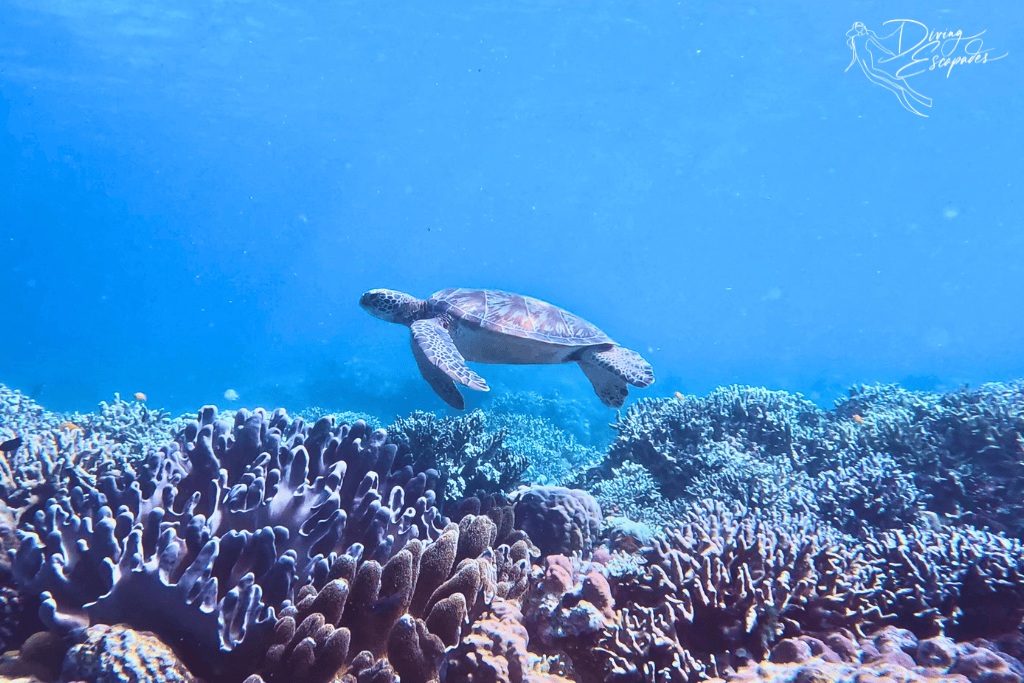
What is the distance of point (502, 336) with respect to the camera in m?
7.44

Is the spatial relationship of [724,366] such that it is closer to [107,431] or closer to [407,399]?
[407,399]

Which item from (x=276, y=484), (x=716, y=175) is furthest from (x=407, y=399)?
(x=716, y=175)

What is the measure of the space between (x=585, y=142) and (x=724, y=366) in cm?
4574

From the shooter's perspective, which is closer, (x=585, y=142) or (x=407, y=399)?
(x=407, y=399)

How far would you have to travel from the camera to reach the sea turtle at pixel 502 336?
7.21 m

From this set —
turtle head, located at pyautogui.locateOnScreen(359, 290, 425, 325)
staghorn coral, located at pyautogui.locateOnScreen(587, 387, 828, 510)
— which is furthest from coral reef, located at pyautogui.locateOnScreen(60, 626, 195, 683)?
turtle head, located at pyautogui.locateOnScreen(359, 290, 425, 325)

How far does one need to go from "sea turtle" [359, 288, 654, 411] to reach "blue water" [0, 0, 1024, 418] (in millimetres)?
11331

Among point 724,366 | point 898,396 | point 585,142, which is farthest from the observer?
point 724,366

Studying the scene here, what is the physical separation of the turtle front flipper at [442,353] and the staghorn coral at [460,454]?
82 centimetres

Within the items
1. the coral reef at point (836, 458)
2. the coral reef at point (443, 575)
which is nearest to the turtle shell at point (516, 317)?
the coral reef at point (836, 458)

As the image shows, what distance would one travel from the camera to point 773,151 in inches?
2019

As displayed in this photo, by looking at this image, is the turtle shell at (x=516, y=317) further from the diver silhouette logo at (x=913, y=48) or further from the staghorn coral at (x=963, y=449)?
the diver silhouette logo at (x=913, y=48)

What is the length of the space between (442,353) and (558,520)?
10.3 ft

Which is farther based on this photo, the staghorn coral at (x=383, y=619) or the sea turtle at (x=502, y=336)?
the sea turtle at (x=502, y=336)
